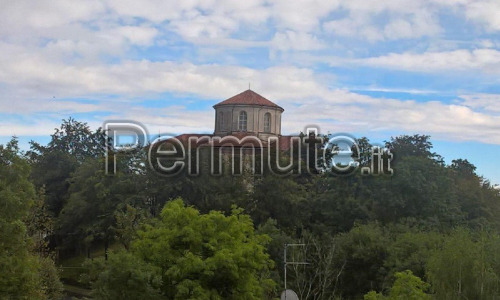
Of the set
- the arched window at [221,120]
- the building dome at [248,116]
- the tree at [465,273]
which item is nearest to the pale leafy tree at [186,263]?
the tree at [465,273]

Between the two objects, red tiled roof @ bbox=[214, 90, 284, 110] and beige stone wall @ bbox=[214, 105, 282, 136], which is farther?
red tiled roof @ bbox=[214, 90, 284, 110]

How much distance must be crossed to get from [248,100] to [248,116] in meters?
1.65

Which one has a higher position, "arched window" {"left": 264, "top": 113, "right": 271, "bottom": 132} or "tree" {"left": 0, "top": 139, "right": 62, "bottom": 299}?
"arched window" {"left": 264, "top": 113, "right": 271, "bottom": 132}

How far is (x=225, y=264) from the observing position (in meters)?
22.6

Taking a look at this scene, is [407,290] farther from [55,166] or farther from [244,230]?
[55,166]

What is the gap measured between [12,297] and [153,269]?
6.70m

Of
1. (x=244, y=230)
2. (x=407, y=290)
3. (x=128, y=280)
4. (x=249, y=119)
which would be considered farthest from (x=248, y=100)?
(x=128, y=280)

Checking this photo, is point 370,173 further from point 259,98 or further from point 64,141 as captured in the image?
point 64,141

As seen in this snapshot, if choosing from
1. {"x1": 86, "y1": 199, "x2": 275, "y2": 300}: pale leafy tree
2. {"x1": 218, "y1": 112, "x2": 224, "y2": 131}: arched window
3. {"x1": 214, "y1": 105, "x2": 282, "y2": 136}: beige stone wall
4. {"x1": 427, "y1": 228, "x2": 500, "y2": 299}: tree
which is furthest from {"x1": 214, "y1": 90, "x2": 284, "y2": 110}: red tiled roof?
{"x1": 427, "y1": 228, "x2": 500, "y2": 299}: tree

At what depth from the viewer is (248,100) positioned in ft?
211

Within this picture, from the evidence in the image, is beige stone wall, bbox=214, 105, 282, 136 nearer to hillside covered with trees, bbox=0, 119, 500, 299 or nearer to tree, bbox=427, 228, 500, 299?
hillside covered with trees, bbox=0, 119, 500, 299

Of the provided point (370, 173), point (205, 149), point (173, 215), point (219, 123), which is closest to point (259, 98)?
point (219, 123)

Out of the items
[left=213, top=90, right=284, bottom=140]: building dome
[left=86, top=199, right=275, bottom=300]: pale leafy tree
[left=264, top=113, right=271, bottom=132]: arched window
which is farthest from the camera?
[left=264, top=113, right=271, bottom=132]: arched window

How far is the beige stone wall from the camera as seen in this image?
209 ft
